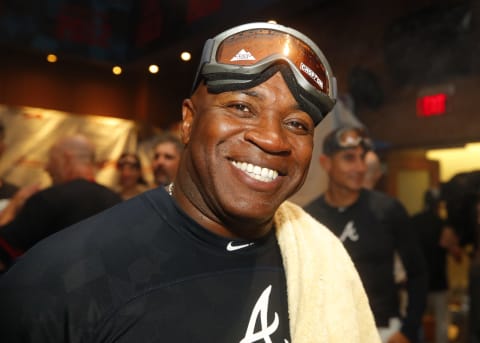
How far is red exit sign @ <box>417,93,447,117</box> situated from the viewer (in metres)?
4.16

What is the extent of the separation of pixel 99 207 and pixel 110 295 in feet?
5.63

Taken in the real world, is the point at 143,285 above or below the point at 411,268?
above

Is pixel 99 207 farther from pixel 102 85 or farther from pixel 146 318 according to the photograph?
pixel 102 85

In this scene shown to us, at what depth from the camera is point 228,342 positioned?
1051 millimetres

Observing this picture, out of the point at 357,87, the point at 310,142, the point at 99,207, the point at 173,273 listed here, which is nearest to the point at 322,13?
the point at 357,87

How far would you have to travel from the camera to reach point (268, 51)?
1.19m

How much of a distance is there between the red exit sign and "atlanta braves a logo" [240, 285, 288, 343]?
3.47m

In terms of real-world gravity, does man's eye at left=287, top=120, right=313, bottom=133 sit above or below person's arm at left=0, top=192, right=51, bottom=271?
above

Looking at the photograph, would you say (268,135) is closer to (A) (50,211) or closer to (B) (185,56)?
(A) (50,211)

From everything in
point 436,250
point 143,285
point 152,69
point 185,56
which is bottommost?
point 436,250

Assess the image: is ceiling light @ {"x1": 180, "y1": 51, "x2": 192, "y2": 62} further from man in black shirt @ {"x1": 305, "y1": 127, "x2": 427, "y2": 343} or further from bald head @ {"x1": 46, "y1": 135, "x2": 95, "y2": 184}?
man in black shirt @ {"x1": 305, "y1": 127, "x2": 427, "y2": 343}

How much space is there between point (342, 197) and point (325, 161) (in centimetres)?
27

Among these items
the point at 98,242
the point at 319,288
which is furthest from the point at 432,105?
the point at 98,242

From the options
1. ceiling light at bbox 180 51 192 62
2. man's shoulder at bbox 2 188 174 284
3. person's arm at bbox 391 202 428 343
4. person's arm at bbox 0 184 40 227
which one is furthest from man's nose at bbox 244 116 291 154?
ceiling light at bbox 180 51 192 62
